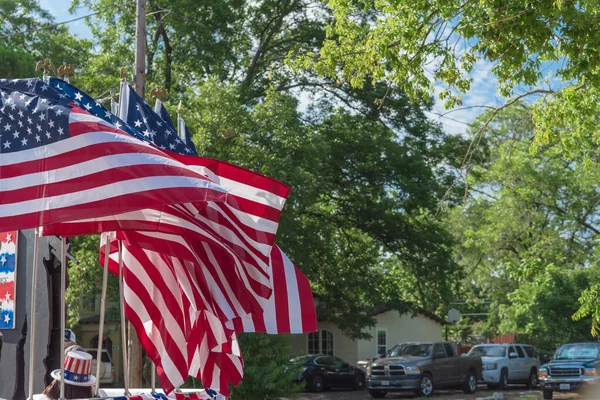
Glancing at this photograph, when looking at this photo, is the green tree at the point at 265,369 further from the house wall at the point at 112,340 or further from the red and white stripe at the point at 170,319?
the house wall at the point at 112,340

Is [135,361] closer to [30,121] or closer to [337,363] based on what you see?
[30,121]

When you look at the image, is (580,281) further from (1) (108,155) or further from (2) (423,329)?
(1) (108,155)

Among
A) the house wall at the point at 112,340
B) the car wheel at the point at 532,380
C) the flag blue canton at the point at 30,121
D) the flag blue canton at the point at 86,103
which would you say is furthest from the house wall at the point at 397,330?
the flag blue canton at the point at 30,121

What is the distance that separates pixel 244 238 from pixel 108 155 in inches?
73.5

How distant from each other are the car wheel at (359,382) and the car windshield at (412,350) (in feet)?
16.6

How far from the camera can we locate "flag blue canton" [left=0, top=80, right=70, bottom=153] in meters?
7.37

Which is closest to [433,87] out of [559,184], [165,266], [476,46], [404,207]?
[476,46]

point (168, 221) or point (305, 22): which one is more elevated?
point (305, 22)

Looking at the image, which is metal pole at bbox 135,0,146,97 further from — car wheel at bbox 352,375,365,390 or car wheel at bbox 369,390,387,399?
car wheel at bbox 352,375,365,390

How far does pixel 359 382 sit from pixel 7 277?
25.4 meters

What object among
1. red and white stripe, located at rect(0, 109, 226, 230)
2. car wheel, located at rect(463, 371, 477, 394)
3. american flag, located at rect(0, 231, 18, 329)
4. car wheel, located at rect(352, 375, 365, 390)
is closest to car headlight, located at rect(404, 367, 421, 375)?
car wheel, located at rect(463, 371, 477, 394)

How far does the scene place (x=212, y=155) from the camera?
22.4 m

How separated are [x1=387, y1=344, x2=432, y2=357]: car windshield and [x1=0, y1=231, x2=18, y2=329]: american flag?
66.0ft

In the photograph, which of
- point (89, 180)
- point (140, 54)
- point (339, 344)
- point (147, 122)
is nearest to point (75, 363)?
point (89, 180)
